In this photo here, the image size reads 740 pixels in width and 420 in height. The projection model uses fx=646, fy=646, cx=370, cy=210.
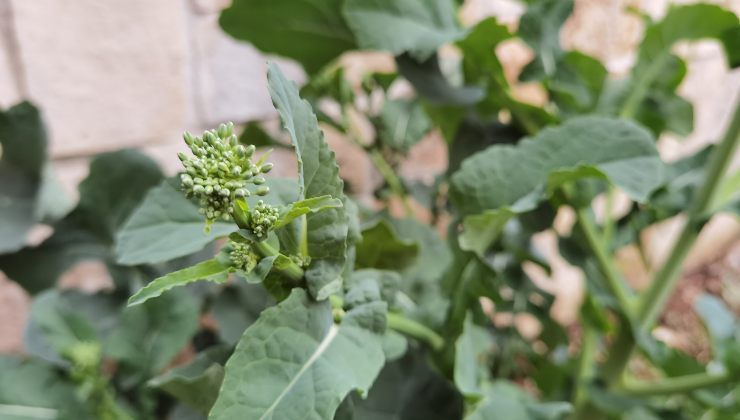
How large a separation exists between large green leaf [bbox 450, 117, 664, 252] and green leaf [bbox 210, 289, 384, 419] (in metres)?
0.11

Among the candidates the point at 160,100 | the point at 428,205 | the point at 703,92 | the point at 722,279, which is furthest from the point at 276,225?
the point at 722,279

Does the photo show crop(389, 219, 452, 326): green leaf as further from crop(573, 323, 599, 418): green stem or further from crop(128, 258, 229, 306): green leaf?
crop(128, 258, 229, 306): green leaf

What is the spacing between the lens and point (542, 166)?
370mm

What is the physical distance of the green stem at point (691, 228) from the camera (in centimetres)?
44

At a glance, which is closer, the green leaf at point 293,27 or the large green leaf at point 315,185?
the large green leaf at point 315,185

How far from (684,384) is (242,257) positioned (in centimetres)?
38

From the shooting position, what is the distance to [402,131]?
0.61 m

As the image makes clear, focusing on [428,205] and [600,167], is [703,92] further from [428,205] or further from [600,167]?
[600,167]

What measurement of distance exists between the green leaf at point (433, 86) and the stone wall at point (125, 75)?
153mm

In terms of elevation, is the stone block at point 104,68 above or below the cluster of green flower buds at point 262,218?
below

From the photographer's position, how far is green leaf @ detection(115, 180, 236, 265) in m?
0.31

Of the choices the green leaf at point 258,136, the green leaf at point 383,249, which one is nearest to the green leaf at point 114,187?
the green leaf at point 258,136

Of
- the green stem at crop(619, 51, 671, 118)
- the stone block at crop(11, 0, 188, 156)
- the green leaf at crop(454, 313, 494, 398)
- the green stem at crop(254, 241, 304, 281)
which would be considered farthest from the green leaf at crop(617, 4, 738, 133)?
the stone block at crop(11, 0, 188, 156)

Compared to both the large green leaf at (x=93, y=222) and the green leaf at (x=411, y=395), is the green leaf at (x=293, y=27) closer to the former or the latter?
the large green leaf at (x=93, y=222)
